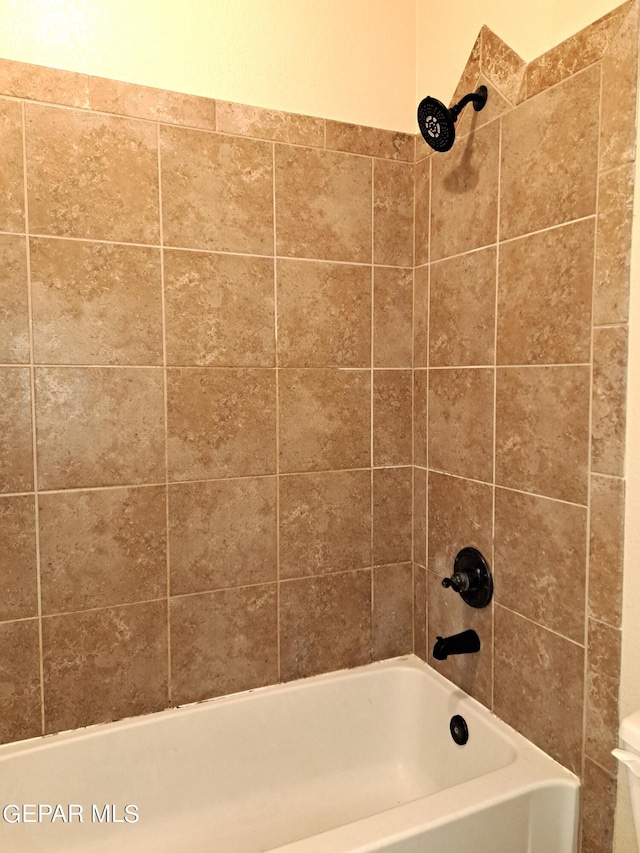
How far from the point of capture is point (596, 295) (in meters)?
1.13

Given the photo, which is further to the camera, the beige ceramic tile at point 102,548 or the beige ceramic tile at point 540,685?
the beige ceramic tile at point 102,548

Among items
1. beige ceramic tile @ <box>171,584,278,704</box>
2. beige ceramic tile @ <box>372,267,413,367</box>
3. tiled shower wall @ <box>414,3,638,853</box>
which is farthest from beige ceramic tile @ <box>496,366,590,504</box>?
beige ceramic tile @ <box>171,584,278,704</box>

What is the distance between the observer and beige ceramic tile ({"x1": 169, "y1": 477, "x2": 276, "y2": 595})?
148 centimetres

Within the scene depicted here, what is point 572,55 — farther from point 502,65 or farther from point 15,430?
point 15,430

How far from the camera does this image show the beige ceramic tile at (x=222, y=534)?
1479 millimetres

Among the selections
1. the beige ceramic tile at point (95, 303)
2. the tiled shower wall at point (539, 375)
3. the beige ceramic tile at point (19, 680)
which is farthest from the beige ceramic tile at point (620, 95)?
the beige ceramic tile at point (19, 680)

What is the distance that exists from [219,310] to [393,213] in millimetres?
610

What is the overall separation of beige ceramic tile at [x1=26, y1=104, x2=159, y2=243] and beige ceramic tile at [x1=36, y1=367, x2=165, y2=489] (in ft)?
1.12

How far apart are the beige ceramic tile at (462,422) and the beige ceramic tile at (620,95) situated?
536 mm

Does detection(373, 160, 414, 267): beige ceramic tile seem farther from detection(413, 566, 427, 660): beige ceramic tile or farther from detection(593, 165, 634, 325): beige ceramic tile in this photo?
detection(413, 566, 427, 660): beige ceramic tile

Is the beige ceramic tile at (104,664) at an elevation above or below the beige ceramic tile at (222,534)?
below

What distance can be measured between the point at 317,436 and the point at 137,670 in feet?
2.54

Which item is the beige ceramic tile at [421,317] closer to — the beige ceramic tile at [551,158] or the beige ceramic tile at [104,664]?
the beige ceramic tile at [551,158]

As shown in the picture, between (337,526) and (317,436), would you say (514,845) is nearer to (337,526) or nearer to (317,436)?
(337,526)
